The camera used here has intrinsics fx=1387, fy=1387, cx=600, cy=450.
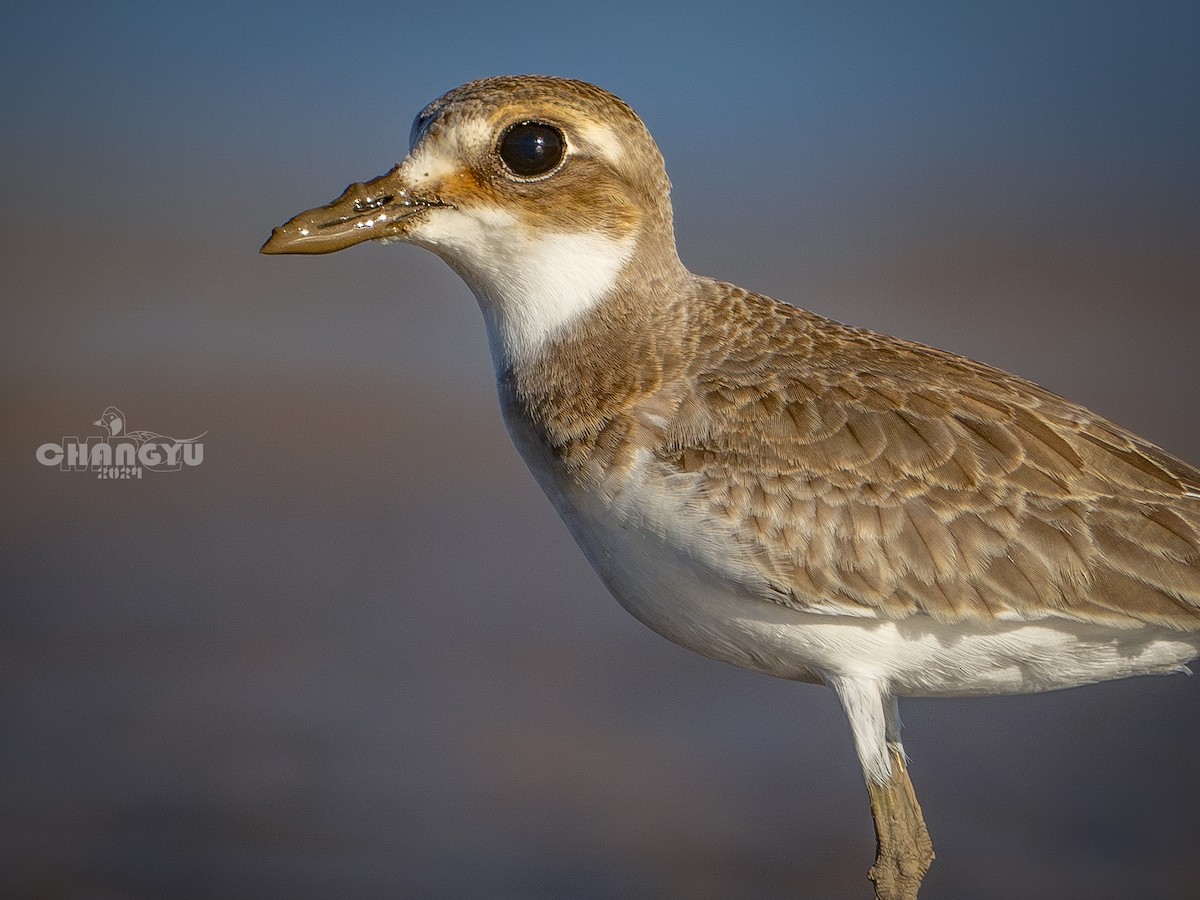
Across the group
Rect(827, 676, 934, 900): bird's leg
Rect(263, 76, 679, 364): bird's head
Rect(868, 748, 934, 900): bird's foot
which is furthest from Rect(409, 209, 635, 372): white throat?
Rect(868, 748, 934, 900): bird's foot

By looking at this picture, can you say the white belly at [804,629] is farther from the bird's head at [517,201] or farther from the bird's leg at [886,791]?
the bird's head at [517,201]

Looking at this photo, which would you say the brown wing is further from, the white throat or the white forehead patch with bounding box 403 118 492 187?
the white forehead patch with bounding box 403 118 492 187

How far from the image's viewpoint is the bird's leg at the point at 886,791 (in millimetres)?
3471

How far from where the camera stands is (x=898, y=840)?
3.65 meters

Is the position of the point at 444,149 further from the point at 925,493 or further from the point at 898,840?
the point at 898,840

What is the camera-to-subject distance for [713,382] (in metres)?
3.57

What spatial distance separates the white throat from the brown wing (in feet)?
1.15

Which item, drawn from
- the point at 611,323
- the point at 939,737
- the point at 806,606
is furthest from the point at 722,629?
→ the point at 939,737

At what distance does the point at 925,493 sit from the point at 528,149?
132cm

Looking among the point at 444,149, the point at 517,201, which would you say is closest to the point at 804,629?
the point at 517,201

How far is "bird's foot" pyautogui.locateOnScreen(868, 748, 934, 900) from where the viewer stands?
11.9 ft

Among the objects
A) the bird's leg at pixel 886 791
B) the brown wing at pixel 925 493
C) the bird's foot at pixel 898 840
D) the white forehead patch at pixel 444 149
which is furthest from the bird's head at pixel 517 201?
the bird's foot at pixel 898 840

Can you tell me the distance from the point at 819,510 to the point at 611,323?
0.72 metres

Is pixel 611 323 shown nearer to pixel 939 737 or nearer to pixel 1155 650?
pixel 1155 650
